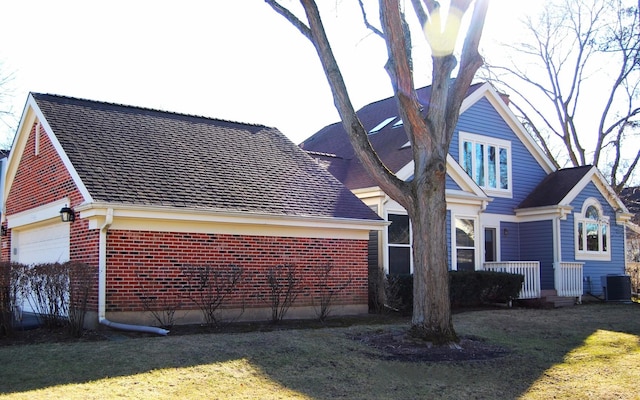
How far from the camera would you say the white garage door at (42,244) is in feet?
45.4

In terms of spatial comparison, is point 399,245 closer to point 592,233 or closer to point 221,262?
point 221,262

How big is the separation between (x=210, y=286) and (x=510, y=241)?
12570 millimetres

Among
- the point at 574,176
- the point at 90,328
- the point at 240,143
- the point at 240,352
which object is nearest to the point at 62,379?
the point at 240,352

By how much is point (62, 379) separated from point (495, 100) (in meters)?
17.4

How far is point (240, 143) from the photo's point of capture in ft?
56.0

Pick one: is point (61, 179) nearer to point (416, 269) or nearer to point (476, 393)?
point (416, 269)

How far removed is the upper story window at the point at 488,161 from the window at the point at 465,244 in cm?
200

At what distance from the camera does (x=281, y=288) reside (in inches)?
547

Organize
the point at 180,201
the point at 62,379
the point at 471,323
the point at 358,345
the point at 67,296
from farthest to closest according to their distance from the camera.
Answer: the point at 471,323 < the point at 180,201 < the point at 67,296 < the point at 358,345 < the point at 62,379

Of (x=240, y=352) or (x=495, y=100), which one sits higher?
(x=495, y=100)

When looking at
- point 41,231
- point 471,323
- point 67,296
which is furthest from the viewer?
point 41,231

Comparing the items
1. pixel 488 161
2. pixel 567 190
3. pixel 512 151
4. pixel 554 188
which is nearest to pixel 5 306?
pixel 488 161

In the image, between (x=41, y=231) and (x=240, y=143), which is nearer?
(x=41, y=231)

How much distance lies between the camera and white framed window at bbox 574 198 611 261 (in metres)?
22.0
